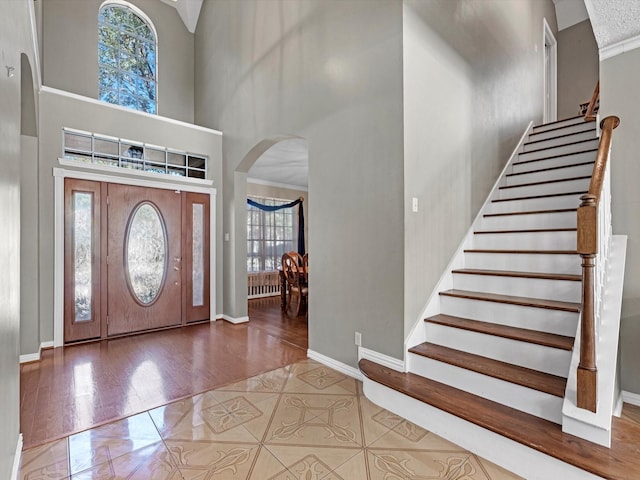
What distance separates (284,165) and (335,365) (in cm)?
420

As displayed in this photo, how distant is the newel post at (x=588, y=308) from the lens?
1.60 metres

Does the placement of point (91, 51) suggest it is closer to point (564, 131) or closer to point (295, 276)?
point (295, 276)

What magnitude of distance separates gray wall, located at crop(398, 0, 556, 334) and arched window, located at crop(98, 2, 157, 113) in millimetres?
4737

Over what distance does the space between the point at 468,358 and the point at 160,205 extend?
408 centimetres

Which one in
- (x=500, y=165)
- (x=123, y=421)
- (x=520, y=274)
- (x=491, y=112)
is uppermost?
(x=491, y=112)

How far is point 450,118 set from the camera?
306 centimetres

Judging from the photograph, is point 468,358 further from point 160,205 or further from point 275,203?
point 275,203

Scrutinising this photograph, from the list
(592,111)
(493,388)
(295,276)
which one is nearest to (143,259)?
(295,276)

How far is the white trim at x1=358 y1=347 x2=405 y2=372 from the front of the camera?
2.54m

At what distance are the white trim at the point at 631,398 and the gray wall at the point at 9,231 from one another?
11.9 ft

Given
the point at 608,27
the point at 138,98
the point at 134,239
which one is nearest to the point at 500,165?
the point at 608,27

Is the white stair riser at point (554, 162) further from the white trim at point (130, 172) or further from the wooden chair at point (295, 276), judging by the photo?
the white trim at point (130, 172)

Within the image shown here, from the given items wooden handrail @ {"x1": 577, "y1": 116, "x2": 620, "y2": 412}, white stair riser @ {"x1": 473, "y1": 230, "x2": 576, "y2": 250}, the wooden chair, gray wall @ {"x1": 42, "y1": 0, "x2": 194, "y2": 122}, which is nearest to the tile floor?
wooden handrail @ {"x1": 577, "y1": 116, "x2": 620, "y2": 412}

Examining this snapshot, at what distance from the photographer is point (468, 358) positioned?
229 centimetres
